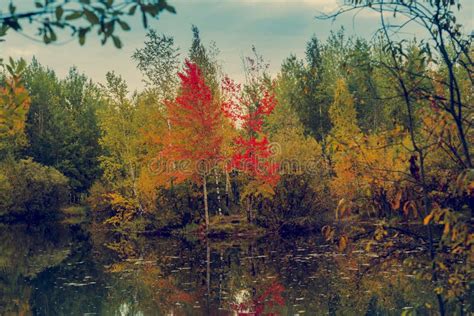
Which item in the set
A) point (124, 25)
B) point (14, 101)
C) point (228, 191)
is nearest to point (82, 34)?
point (124, 25)

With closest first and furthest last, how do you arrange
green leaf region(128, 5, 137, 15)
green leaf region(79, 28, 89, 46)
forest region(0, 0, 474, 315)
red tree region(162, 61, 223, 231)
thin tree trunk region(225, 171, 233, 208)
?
green leaf region(128, 5, 137, 15) → green leaf region(79, 28, 89, 46) → forest region(0, 0, 474, 315) → red tree region(162, 61, 223, 231) → thin tree trunk region(225, 171, 233, 208)

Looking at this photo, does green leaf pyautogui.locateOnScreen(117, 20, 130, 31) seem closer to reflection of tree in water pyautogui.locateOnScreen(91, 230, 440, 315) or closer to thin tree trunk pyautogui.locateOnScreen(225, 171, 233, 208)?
reflection of tree in water pyautogui.locateOnScreen(91, 230, 440, 315)

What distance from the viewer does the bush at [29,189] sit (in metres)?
42.4

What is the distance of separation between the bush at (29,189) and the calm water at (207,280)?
55.6 feet

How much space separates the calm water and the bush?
17.0 meters

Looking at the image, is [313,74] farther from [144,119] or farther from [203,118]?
[144,119]

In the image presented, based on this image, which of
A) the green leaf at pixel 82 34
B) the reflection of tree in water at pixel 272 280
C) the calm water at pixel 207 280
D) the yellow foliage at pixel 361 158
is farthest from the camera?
the calm water at pixel 207 280

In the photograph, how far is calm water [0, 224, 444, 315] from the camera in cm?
1366

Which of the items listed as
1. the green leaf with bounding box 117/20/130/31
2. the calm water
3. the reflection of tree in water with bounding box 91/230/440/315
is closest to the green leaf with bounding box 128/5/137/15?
the green leaf with bounding box 117/20/130/31

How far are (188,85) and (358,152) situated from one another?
23.7 meters

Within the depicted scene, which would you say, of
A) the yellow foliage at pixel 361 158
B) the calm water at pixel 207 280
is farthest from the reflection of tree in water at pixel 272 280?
the yellow foliage at pixel 361 158

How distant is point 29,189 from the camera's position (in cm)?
4306

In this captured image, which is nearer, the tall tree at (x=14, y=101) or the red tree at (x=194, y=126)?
the tall tree at (x=14, y=101)

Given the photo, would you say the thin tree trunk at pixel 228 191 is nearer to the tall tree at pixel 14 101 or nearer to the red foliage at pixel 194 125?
the red foliage at pixel 194 125
